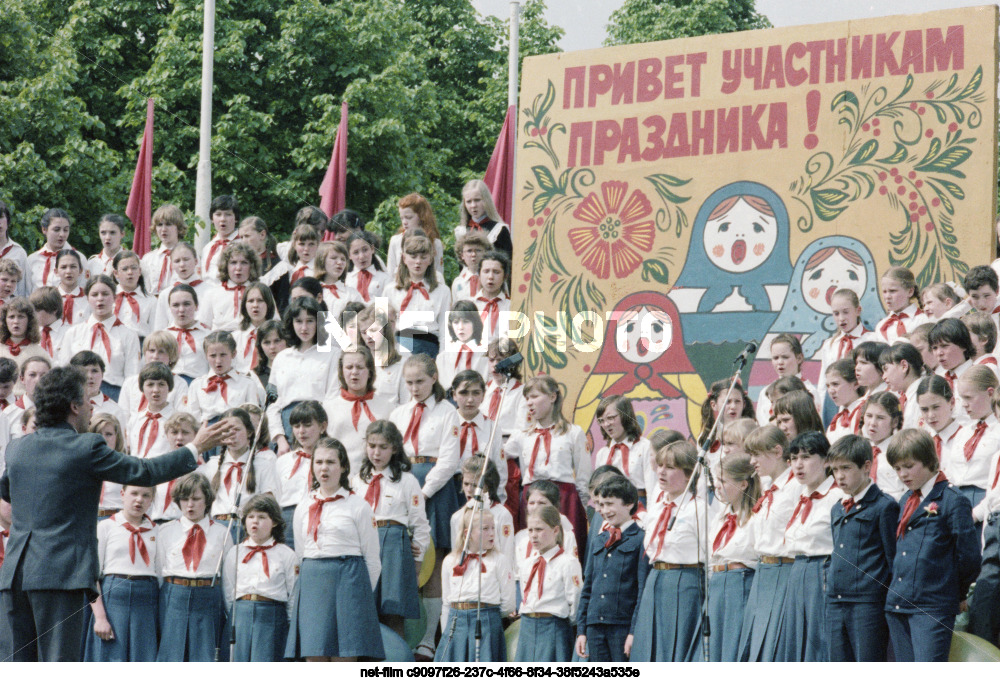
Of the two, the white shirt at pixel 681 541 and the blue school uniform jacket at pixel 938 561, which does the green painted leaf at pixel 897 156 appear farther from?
the blue school uniform jacket at pixel 938 561

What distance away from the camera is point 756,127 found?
9.34 m

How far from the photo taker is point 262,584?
7176 millimetres

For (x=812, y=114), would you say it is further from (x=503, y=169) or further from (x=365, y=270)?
(x=503, y=169)

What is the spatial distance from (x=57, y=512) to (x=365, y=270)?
4900mm

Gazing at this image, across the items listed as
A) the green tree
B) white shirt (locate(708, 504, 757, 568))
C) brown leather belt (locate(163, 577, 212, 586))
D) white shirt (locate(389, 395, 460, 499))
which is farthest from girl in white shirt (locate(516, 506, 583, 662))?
the green tree

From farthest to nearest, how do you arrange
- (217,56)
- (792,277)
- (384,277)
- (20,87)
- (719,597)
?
1. (217,56)
2. (20,87)
3. (384,277)
4. (792,277)
5. (719,597)

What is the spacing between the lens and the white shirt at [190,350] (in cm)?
930

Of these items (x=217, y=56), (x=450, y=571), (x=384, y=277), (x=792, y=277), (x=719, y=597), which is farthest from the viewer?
(x=217, y=56)

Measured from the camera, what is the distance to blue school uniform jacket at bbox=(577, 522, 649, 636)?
679 cm

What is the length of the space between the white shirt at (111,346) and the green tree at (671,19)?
29.9ft

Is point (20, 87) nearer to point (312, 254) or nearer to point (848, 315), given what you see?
point (312, 254)

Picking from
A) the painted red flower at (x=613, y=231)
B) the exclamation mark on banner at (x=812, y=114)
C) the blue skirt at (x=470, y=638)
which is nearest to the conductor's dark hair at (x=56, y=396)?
the blue skirt at (x=470, y=638)

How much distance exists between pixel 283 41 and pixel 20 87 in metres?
4.28

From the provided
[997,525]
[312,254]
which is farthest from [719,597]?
[312,254]
